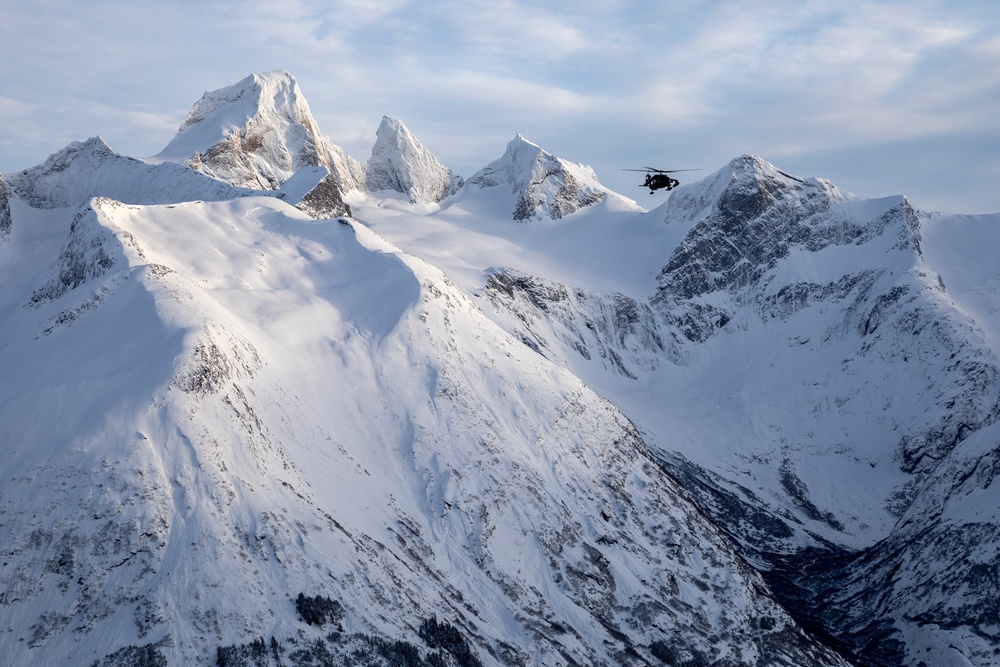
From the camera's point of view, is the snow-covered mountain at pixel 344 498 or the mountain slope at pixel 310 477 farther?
the snow-covered mountain at pixel 344 498

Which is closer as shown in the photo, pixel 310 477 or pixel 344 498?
pixel 310 477

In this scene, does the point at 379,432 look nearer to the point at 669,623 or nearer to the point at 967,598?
the point at 669,623

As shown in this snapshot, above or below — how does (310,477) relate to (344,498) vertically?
above

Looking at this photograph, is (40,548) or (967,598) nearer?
(40,548)

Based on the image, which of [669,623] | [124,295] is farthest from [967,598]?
[124,295]

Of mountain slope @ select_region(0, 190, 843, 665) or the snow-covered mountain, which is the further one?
the snow-covered mountain

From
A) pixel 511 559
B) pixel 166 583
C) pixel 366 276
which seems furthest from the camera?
pixel 366 276

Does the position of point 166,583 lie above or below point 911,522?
below

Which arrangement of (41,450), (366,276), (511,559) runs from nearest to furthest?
(41,450), (511,559), (366,276)
